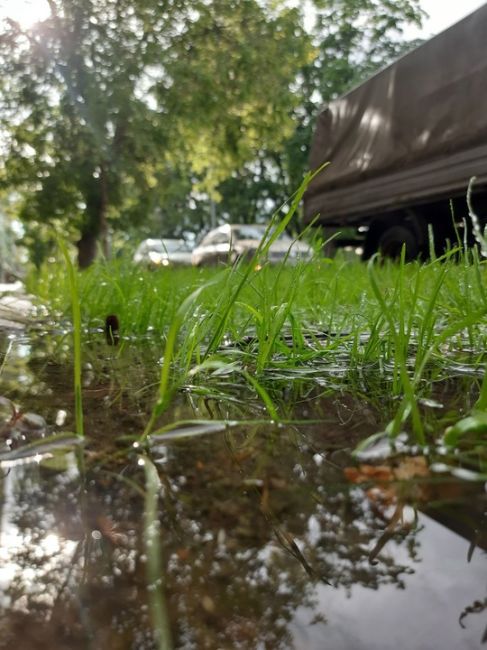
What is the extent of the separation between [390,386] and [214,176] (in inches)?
664

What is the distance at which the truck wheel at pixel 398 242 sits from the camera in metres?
7.64

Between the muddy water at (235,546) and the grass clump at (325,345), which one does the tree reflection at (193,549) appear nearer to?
the muddy water at (235,546)

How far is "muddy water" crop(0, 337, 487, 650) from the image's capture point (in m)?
0.60

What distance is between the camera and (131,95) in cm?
1316

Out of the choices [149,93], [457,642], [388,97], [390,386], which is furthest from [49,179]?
[457,642]

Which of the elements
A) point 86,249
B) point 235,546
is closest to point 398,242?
point 235,546

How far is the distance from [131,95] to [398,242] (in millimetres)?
7943

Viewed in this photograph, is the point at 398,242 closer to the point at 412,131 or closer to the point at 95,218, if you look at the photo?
the point at 412,131

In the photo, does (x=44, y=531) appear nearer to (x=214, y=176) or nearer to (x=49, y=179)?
(x=49, y=179)

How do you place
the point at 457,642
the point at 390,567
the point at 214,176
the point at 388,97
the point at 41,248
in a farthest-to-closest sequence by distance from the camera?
the point at 41,248 < the point at 214,176 < the point at 388,97 < the point at 390,567 < the point at 457,642

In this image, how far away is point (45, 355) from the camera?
239cm

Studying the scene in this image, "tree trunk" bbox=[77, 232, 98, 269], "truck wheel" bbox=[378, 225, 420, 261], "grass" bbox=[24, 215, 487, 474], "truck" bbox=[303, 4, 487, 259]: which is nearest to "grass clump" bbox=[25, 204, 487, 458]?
"grass" bbox=[24, 215, 487, 474]

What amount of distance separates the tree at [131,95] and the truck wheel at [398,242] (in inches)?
293

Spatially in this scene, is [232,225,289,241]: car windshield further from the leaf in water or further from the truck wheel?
the leaf in water
